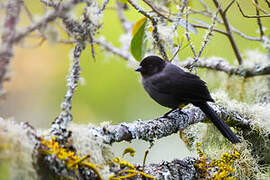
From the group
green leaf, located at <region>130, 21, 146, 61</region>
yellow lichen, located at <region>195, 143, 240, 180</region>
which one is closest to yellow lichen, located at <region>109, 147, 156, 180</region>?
yellow lichen, located at <region>195, 143, 240, 180</region>

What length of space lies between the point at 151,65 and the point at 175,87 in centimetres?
39

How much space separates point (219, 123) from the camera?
2463 mm

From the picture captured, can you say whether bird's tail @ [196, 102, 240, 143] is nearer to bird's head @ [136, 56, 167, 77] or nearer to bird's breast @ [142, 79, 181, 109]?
bird's breast @ [142, 79, 181, 109]

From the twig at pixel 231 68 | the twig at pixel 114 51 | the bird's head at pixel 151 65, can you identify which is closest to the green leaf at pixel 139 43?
the bird's head at pixel 151 65

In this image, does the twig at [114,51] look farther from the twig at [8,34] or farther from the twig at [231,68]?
the twig at [8,34]

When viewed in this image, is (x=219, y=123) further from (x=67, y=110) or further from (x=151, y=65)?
(x=67, y=110)

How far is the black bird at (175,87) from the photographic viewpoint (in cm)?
257

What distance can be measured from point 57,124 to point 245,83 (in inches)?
103

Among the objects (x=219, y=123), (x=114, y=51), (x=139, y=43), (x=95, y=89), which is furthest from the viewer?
(x=95, y=89)

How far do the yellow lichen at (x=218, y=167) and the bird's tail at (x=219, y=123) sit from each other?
429 mm

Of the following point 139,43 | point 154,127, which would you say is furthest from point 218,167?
point 139,43

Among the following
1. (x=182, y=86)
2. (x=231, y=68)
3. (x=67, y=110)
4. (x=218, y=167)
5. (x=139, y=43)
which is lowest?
(x=218, y=167)

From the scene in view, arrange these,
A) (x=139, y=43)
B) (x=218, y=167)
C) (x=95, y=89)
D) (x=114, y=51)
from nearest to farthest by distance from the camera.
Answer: (x=218, y=167)
(x=139, y=43)
(x=114, y=51)
(x=95, y=89)

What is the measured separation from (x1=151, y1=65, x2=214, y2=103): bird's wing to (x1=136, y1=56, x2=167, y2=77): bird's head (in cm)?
12
